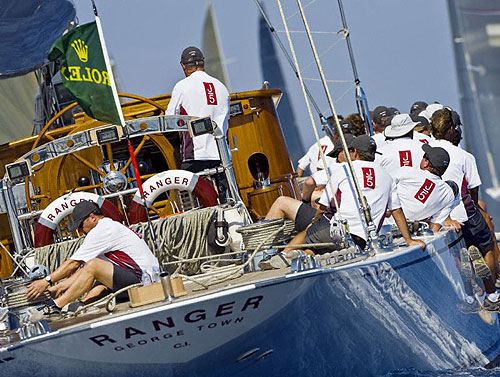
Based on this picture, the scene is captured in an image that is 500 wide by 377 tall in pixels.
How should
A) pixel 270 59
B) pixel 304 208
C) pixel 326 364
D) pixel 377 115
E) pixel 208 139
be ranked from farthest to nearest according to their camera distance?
pixel 270 59 → pixel 377 115 → pixel 208 139 → pixel 304 208 → pixel 326 364

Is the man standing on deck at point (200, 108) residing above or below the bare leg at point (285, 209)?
above

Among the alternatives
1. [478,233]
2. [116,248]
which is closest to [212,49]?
[478,233]

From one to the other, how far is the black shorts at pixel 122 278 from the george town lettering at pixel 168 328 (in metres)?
0.80

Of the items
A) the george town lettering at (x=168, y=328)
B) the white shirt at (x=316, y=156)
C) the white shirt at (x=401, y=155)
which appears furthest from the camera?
the white shirt at (x=316, y=156)

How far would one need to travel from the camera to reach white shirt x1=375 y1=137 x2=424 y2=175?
25.4 ft

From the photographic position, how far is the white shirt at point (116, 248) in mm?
6172

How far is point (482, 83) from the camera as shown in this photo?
13633 mm

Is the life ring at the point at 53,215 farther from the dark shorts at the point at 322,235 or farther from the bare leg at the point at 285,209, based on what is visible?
the dark shorts at the point at 322,235

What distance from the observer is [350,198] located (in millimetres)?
6492

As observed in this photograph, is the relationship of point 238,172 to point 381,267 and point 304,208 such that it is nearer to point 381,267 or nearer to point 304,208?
point 304,208

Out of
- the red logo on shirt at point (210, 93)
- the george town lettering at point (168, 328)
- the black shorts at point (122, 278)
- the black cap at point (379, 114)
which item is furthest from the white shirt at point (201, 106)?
the george town lettering at point (168, 328)

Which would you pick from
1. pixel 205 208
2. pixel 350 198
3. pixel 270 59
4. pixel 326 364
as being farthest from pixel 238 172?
pixel 270 59

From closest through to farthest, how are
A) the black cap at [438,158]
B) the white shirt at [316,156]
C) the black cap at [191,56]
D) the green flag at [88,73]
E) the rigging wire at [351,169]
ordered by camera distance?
the rigging wire at [351,169]
the green flag at [88,73]
the black cap at [438,158]
the black cap at [191,56]
the white shirt at [316,156]

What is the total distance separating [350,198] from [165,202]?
2165mm
